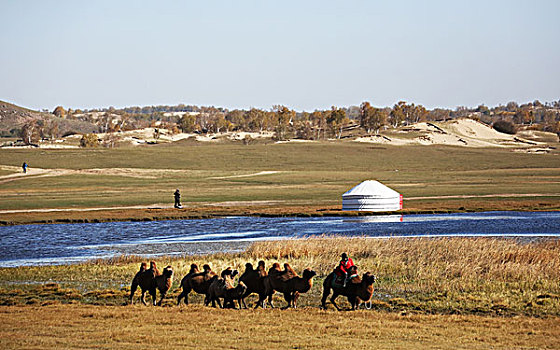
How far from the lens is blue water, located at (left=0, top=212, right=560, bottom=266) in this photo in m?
35.3

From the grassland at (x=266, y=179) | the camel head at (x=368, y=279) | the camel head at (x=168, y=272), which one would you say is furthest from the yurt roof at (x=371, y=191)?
the camel head at (x=368, y=279)

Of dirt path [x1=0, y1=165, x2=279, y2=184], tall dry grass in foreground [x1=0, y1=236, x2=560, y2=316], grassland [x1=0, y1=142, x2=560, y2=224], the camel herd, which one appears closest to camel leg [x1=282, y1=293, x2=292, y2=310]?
the camel herd

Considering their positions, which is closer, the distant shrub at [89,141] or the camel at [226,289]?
the camel at [226,289]

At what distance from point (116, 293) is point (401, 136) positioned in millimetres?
173528

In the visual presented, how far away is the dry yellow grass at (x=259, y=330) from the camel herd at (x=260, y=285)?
415 millimetres

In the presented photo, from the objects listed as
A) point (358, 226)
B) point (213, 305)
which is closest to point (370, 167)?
point (358, 226)

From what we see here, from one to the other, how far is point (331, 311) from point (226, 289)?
7.77 ft

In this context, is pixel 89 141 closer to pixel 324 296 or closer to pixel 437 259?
pixel 437 259

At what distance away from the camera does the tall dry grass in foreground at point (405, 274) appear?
18.9 meters

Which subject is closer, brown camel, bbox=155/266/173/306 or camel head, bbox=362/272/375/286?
camel head, bbox=362/272/375/286

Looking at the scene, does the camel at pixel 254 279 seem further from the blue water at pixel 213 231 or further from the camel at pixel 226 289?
the blue water at pixel 213 231

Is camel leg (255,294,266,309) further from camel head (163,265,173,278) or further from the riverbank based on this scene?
the riverbank

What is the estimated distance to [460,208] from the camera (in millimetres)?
55781

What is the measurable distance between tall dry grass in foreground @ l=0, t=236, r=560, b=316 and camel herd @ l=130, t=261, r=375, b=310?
102cm
